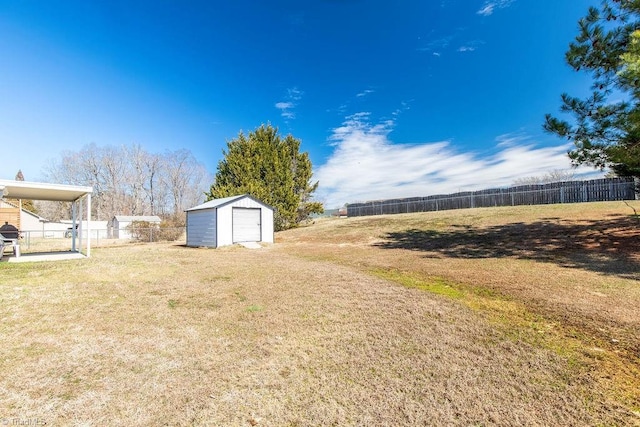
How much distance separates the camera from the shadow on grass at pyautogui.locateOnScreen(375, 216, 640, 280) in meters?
6.80

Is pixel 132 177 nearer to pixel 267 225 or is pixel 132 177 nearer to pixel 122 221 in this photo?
pixel 122 221

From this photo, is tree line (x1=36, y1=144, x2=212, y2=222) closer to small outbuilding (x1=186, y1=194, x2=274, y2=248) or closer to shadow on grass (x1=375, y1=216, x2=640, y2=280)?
small outbuilding (x1=186, y1=194, x2=274, y2=248)

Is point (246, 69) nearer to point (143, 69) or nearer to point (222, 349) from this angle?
point (143, 69)

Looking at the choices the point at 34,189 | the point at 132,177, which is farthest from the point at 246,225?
the point at 132,177

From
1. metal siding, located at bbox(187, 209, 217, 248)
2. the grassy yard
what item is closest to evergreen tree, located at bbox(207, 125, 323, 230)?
metal siding, located at bbox(187, 209, 217, 248)

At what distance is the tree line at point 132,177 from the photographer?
31.3m

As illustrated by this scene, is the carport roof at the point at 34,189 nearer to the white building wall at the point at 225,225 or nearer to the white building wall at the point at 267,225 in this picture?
the white building wall at the point at 225,225

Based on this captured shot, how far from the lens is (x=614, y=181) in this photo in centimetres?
1730

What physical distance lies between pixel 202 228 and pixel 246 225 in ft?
7.97

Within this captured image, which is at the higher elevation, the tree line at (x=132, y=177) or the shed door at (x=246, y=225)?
the tree line at (x=132, y=177)

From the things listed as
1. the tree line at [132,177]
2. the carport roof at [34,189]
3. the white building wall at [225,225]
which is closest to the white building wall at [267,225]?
the white building wall at [225,225]

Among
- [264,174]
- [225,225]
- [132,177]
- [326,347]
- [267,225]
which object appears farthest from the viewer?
[132,177]

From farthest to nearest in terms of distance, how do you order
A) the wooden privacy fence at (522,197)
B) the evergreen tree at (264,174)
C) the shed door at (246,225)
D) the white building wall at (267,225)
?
the evergreen tree at (264,174), the wooden privacy fence at (522,197), the white building wall at (267,225), the shed door at (246,225)

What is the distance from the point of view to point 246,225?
1534cm
